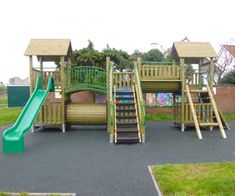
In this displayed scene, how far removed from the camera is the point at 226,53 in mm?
34281

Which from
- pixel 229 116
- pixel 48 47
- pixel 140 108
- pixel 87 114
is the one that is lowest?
pixel 229 116

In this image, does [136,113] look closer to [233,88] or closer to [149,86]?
[149,86]

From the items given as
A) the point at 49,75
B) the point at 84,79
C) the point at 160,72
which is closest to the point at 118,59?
the point at 84,79

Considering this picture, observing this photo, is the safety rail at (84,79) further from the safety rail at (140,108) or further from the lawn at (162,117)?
the lawn at (162,117)

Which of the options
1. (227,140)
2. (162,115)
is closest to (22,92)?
(162,115)

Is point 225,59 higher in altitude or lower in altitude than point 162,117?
higher

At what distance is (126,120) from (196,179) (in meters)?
5.07

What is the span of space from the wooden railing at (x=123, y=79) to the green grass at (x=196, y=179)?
6788 mm

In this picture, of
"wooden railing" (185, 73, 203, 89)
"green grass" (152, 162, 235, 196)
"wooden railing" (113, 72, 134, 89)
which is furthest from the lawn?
"green grass" (152, 162, 235, 196)

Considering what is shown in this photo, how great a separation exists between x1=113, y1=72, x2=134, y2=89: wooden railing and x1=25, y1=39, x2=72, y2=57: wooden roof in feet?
7.87

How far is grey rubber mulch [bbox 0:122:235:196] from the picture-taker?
4.67 metres

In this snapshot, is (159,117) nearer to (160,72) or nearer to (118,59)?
(160,72)

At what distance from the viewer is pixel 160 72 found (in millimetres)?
11820

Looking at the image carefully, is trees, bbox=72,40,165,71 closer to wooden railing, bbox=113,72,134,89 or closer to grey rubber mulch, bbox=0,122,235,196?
wooden railing, bbox=113,72,134,89
